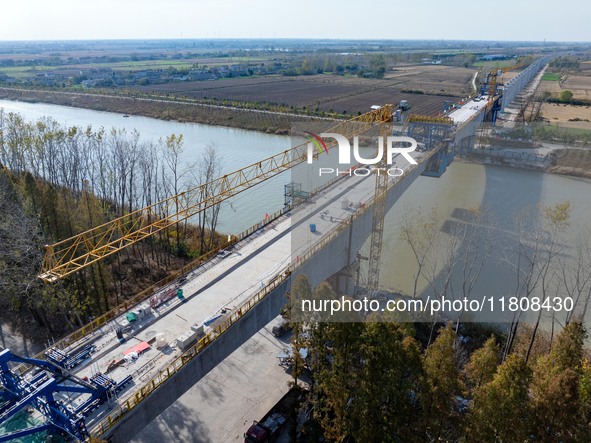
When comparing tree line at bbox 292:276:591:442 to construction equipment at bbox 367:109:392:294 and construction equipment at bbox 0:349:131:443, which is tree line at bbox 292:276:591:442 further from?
construction equipment at bbox 367:109:392:294

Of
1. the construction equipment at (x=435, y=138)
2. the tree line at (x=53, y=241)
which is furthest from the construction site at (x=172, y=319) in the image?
the construction equipment at (x=435, y=138)

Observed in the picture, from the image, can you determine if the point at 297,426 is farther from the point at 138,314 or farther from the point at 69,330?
the point at 69,330

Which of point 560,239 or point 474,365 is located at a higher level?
point 474,365

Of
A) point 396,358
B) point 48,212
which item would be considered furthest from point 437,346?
point 48,212

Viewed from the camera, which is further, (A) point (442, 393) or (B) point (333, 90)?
(B) point (333, 90)

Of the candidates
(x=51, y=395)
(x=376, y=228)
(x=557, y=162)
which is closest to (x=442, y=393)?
(x=51, y=395)

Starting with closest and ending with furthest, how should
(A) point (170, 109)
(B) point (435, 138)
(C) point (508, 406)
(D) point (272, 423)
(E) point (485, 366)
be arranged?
(C) point (508, 406) → (E) point (485, 366) → (D) point (272, 423) → (B) point (435, 138) → (A) point (170, 109)

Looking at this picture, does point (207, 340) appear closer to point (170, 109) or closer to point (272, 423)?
point (272, 423)

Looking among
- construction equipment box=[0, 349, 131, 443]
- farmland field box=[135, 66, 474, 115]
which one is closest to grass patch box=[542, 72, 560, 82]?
farmland field box=[135, 66, 474, 115]
